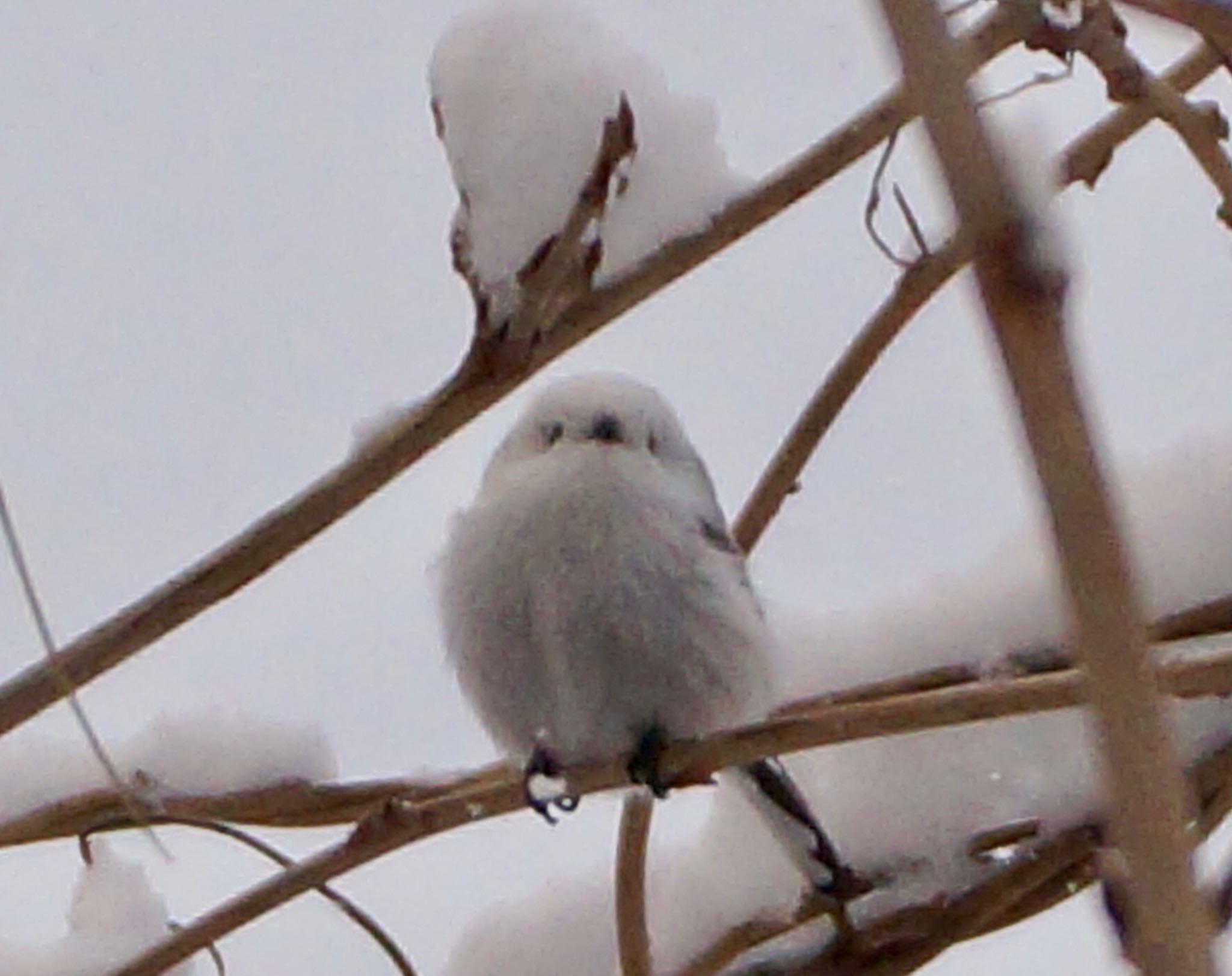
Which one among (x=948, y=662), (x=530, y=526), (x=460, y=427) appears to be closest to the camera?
(x=460, y=427)

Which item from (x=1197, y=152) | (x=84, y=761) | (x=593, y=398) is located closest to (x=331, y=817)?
(x=84, y=761)

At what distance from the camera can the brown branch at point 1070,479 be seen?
0.98 feet

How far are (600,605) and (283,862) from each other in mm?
274

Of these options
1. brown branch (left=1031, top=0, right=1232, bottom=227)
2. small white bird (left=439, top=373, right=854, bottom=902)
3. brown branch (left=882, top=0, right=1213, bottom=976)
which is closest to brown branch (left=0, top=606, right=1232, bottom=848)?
small white bird (left=439, top=373, right=854, bottom=902)

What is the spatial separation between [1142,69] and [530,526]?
1.59ft

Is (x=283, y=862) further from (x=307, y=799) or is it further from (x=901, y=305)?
(x=901, y=305)

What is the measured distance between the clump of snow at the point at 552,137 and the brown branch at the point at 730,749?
23 cm

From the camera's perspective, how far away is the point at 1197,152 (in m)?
1.10

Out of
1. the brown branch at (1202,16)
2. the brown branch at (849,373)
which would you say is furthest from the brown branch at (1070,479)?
the brown branch at (849,373)

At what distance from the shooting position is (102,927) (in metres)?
1.18

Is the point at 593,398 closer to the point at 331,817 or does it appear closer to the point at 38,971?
the point at 331,817

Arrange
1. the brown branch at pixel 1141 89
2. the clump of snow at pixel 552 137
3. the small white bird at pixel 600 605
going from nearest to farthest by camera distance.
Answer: the clump of snow at pixel 552 137, the brown branch at pixel 1141 89, the small white bird at pixel 600 605

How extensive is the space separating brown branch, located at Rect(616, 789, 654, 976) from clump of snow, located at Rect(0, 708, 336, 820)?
0.60ft

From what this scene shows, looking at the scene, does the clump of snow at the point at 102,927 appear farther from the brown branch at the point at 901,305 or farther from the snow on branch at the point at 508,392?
the brown branch at the point at 901,305
